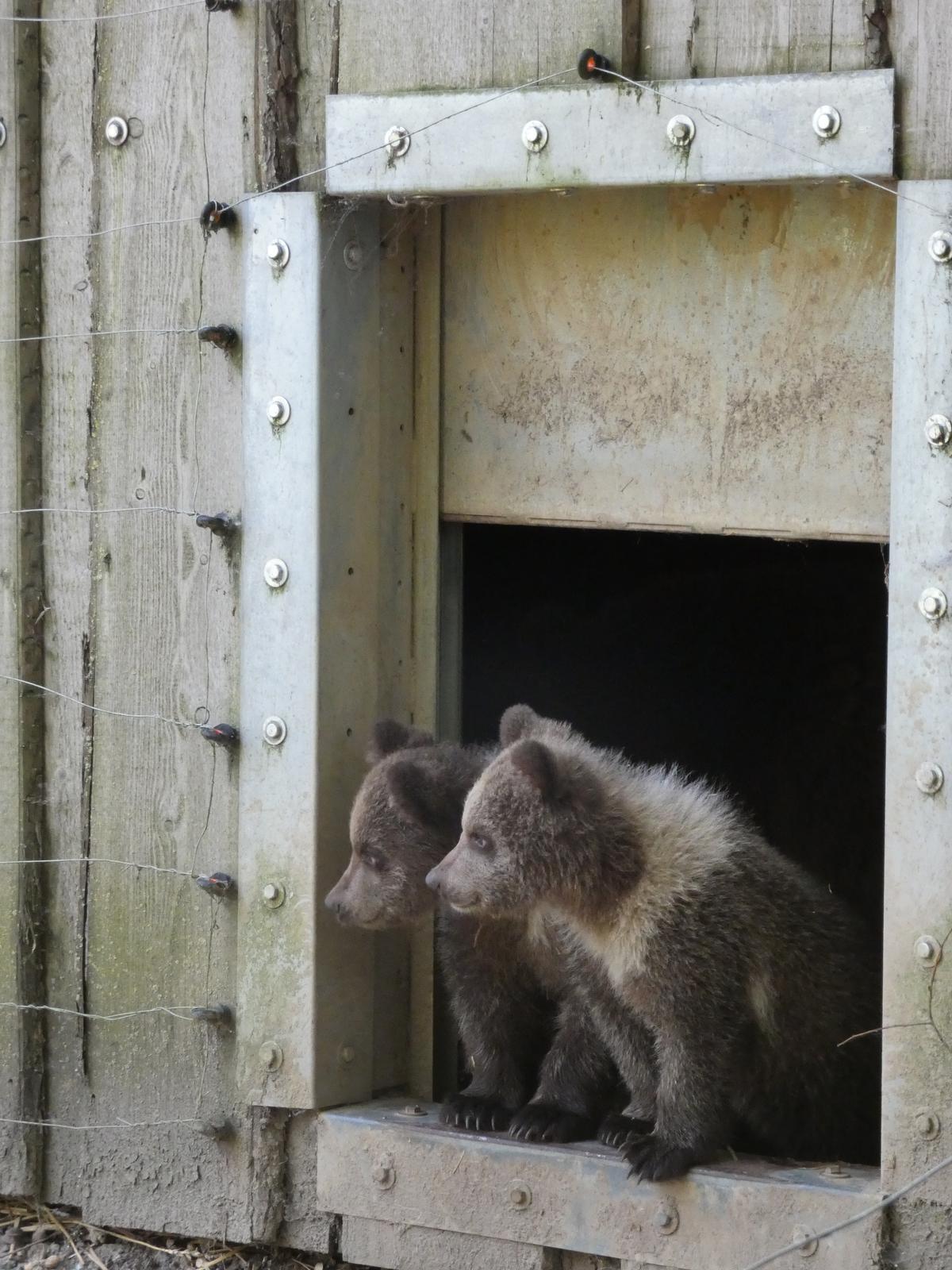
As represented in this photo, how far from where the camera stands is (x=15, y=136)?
4496mm

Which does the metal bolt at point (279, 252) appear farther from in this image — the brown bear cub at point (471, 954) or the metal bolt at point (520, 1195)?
the metal bolt at point (520, 1195)

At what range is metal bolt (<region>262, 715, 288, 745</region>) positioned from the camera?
4289 millimetres

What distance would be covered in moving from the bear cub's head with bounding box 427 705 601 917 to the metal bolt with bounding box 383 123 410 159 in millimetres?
1391

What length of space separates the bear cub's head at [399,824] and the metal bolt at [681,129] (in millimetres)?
1589

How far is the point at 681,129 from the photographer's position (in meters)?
3.70

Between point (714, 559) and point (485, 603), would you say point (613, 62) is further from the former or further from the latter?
point (714, 559)

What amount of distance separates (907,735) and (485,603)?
121 inches

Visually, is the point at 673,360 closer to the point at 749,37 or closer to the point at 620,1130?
the point at 749,37

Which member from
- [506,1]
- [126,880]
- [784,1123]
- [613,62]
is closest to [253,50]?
[506,1]

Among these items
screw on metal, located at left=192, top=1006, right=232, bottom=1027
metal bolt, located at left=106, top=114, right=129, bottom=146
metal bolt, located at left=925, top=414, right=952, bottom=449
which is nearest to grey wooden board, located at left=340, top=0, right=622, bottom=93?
metal bolt, located at left=106, top=114, right=129, bottom=146

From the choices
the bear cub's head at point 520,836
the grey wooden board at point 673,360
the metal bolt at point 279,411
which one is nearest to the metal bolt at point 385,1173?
the bear cub's head at point 520,836

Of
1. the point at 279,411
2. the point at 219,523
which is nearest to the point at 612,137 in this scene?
the point at 279,411

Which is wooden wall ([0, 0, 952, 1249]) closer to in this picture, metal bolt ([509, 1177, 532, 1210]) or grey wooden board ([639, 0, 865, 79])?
metal bolt ([509, 1177, 532, 1210])

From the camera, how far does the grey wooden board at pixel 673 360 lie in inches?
156
